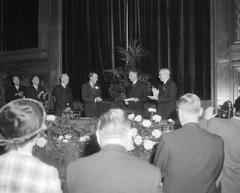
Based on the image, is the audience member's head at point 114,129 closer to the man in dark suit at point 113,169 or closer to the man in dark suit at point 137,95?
the man in dark suit at point 113,169

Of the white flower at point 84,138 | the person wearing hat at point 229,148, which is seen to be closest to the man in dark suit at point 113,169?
the person wearing hat at point 229,148

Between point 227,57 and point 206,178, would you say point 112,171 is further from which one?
point 227,57

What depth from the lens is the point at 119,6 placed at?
1031 cm

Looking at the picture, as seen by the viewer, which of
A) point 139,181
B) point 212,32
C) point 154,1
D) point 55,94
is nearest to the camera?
point 139,181

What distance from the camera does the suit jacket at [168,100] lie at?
6199mm

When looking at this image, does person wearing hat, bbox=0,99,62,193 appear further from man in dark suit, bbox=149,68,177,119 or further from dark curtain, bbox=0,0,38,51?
dark curtain, bbox=0,0,38,51

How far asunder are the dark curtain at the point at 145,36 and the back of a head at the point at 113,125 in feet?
23.5

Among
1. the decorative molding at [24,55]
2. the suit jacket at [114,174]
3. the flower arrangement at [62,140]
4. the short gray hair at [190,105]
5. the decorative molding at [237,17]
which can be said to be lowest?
the flower arrangement at [62,140]

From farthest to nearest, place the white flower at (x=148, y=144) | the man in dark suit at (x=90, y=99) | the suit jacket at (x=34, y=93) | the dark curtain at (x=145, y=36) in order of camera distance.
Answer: the dark curtain at (x=145, y=36) < the suit jacket at (x=34, y=93) < the man in dark suit at (x=90, y=99) < the white flower at (x=148, y=144)

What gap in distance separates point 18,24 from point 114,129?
9.95 meters

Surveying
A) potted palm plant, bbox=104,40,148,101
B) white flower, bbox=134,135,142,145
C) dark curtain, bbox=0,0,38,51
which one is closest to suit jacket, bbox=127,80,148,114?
potted palm plant, bbox=104,40,148,101

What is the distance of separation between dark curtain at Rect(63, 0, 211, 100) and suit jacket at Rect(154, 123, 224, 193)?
21.1 feet

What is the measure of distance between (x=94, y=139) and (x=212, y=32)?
17.4 ft

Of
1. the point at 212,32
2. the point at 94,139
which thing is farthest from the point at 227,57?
the point at 94,139
